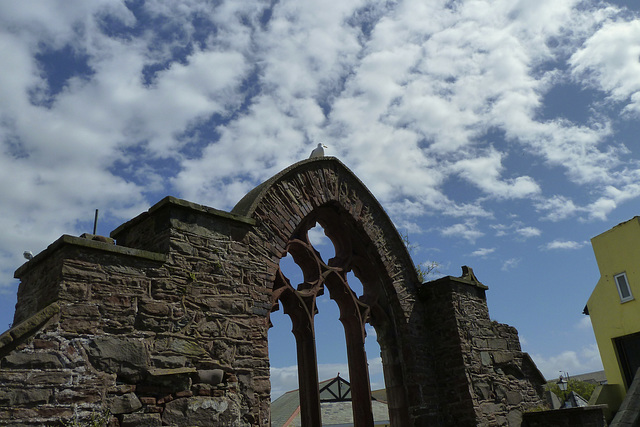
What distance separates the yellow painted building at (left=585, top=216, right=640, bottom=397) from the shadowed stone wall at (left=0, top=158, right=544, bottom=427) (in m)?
9.34

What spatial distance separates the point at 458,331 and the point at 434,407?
1.12 meters

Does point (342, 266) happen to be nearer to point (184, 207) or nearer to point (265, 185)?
point (265, 185)

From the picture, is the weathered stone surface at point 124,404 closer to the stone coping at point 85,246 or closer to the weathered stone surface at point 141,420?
the weathered stone surface at point 141,420

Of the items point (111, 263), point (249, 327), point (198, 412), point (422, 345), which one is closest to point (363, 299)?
point (422, 345)

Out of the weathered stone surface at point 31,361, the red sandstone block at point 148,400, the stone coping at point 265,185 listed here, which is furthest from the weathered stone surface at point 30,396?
the stone coping at point 265,185

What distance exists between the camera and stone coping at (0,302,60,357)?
4.07 meters

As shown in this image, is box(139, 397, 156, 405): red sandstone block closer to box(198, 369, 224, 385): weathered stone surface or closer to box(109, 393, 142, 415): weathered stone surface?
box(109, 393, 142, 415): weathered stone surface

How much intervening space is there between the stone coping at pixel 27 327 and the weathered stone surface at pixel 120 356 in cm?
40

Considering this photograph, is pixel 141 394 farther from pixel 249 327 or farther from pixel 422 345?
pixel 422 345

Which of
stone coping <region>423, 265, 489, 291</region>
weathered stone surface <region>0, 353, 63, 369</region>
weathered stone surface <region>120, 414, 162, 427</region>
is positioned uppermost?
stone coping <region>423, 265, 489, 291</region>

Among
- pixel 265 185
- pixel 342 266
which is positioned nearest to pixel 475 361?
pixel 342 266

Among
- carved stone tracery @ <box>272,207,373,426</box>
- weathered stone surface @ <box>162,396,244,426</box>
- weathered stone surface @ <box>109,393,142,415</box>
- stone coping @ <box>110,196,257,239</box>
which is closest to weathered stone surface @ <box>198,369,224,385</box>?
weathered stone surface @ <box>162,396,244,426</box>

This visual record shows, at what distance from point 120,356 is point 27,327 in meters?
0.78

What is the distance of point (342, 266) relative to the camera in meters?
7.75
